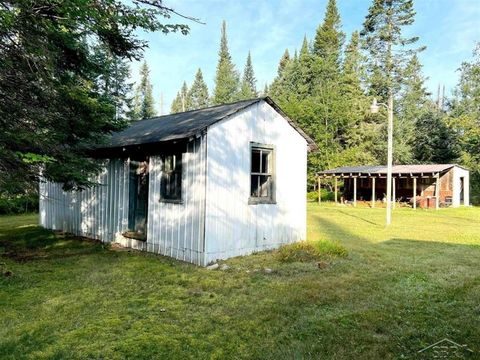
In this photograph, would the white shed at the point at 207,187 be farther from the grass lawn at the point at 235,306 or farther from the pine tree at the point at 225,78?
the pine tree at the point at 225,78

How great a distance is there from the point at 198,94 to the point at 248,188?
55364 mm

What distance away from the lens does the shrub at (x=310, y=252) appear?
26.3ft

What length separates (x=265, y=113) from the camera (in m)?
9.15

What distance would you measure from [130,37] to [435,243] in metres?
9.63

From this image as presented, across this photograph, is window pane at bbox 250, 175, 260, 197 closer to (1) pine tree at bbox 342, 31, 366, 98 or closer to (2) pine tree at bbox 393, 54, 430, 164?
(2) pine tree at bbox 393, 54, 430, 164

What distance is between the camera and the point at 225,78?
2060 inches

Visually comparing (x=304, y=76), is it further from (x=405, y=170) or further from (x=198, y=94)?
(x=198, y=94)

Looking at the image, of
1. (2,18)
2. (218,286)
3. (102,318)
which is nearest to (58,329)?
(102,318)

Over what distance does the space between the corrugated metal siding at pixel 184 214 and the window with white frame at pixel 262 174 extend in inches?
61.6

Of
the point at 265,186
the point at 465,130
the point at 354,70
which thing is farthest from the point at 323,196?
the point at 265,186

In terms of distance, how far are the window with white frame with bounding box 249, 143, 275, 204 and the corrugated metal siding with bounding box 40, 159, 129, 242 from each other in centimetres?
339

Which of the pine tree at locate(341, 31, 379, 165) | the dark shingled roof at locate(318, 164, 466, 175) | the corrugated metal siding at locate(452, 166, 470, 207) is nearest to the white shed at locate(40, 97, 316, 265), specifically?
the dark shingled roof at locate(318, 164, 466, 175)

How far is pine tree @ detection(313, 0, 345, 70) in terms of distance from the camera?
4384 cm

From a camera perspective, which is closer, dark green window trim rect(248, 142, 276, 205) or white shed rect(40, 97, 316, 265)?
white shed rect(40, 97, 316, 265)
